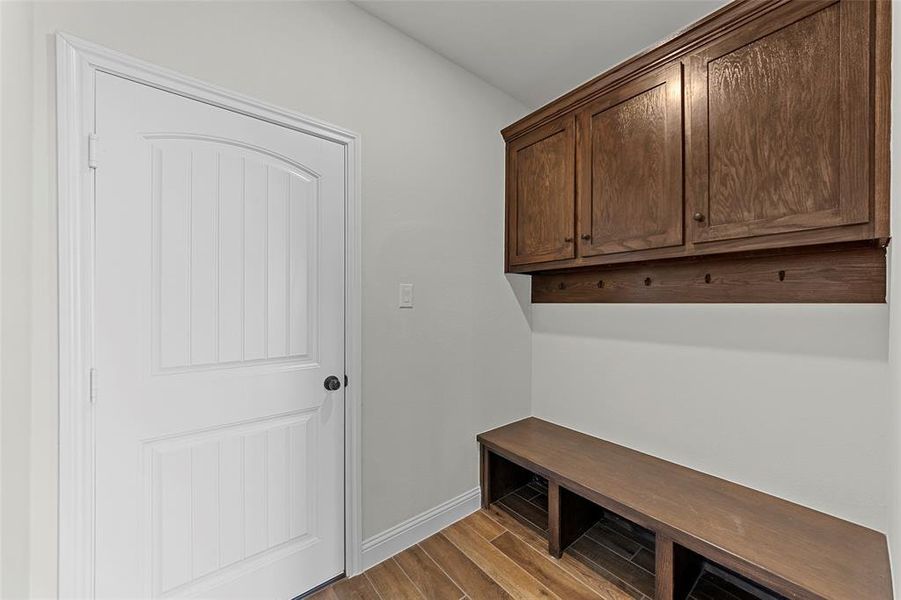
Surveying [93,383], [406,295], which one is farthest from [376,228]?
[93,383]

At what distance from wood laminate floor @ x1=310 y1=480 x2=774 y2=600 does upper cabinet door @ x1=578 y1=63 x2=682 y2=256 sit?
4.86ft

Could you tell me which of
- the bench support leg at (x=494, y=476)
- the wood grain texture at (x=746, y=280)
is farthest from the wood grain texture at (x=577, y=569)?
the wood grain texture at (x=746, y=280)

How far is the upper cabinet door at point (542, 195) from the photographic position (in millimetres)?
2086

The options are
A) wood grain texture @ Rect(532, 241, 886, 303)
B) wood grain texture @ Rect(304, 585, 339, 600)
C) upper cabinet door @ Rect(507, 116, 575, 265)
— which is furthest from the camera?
upper cabinet door @ Rect(507, 116, 575, 265)

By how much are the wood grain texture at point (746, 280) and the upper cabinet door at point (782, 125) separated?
286 mm

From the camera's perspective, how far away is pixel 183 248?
1.33m

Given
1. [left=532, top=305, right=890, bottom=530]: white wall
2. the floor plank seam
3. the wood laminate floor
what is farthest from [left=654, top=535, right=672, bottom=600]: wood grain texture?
the floor plank seam

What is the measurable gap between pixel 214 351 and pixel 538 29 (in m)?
2.05

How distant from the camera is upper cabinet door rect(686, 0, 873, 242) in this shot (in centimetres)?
119

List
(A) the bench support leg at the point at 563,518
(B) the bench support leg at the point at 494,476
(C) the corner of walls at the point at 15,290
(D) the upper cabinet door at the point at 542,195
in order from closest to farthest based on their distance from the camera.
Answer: (C) the corner of walls at the point at 15,290
(A) the bench support leg at the point at 563,518
(D) the upper cabinet door at the point at 542,195
(B) the bench support leg at the point at 494,476

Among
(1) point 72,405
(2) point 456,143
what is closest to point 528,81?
(2) point 456,143

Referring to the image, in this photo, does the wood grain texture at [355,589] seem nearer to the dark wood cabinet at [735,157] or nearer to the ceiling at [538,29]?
the dark wood cabinet at [735,157]

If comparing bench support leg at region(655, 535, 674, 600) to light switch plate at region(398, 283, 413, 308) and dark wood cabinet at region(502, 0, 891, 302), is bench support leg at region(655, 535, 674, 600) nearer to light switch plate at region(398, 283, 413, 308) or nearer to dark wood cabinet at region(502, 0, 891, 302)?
dark wood cabinet at region(502, 0, 891, 302)

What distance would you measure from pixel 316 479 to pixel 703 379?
185 centimetres
